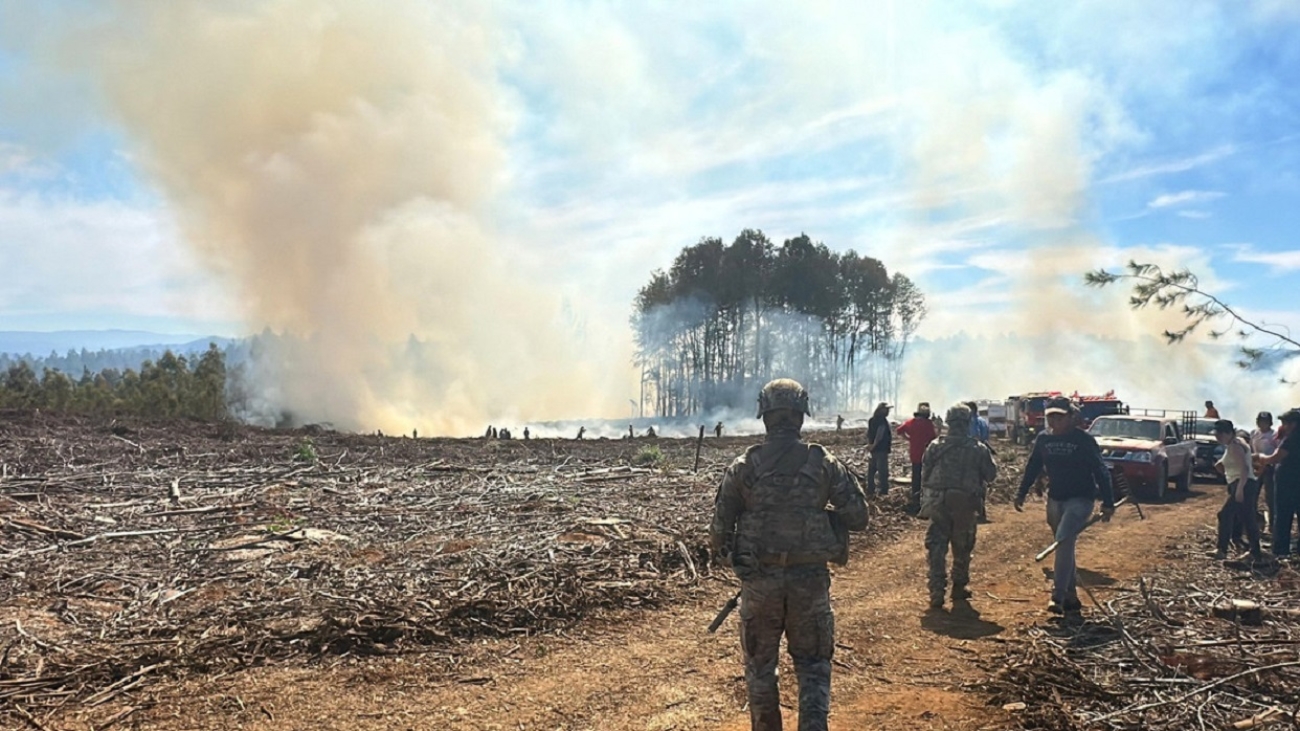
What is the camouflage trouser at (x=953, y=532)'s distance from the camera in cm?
787

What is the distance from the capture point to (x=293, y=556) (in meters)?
8.45

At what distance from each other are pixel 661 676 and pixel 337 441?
18338mm

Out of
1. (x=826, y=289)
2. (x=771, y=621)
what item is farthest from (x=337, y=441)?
(x=826, y=289)

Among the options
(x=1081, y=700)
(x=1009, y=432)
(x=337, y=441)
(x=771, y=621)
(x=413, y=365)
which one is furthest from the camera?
(x=413, y=365)

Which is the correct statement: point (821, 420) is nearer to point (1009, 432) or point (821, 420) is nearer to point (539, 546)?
point (1009, 432)

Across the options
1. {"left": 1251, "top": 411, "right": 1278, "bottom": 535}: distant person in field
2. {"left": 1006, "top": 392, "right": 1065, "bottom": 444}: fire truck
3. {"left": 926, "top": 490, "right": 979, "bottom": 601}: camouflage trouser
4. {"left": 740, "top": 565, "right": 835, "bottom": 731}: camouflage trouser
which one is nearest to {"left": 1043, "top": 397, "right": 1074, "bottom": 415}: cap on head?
{"left": 926, "top": 490, "right": 979, "bottom": 601}: camouflage trouser

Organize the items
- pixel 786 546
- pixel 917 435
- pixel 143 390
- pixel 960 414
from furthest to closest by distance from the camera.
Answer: pixel 143 390
pixel 917 435
pixel 960 414
pixel 786 546

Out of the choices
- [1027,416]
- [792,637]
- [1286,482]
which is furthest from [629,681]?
[1027,416]

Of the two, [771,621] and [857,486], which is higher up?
[857,486]

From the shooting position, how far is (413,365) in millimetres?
46781

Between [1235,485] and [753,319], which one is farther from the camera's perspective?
[753,319]

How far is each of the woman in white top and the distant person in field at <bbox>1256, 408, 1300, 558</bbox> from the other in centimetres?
47

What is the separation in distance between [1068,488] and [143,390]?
53.0 metres

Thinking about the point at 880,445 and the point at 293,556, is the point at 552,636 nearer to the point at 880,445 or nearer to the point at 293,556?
the point at 293,556
